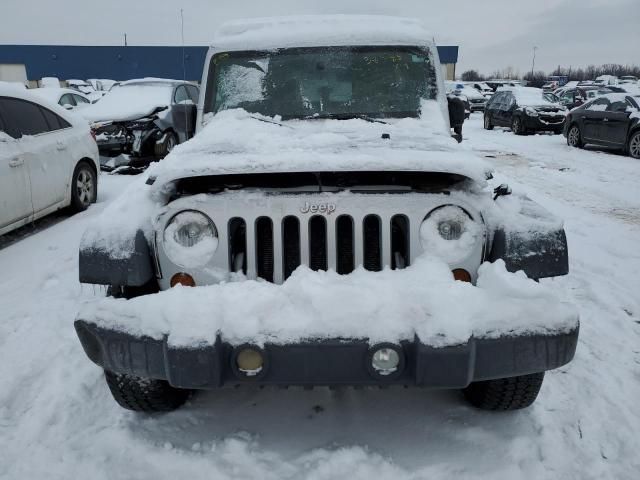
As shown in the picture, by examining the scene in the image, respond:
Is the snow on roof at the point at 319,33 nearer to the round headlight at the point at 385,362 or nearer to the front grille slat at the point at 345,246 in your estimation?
the front grille slat at the point at 345,246

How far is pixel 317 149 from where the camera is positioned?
8.65 feet

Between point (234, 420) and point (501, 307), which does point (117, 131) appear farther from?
point (501, 307)

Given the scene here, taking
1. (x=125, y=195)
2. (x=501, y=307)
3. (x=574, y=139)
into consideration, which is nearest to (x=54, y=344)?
(x=125, y=195)

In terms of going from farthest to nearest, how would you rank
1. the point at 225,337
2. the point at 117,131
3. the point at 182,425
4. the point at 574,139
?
1. the point at 574,139
2. the point at 117,131
3. the point at 182,425
4. the point at 225,337

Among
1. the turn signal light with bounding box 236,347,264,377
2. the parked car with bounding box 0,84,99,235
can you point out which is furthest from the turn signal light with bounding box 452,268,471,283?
the parked car with bounding box 0,84,99,235

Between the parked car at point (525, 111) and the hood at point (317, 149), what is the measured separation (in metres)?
15.8

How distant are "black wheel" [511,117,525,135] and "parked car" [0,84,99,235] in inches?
584

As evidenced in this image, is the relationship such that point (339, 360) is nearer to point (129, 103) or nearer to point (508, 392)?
point (508, 392)

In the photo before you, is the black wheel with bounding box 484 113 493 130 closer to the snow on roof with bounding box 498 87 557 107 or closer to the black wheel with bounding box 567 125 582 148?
the snow on roof with bounding box 498 87 557 107

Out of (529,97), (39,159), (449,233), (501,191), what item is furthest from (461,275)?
(529,97)

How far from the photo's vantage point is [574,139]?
14.7 m

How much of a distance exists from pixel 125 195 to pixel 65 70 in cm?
4488

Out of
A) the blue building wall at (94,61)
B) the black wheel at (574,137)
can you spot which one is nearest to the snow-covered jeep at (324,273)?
the black wheel at (574,137)

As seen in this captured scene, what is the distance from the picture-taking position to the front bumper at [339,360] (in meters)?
2.02
